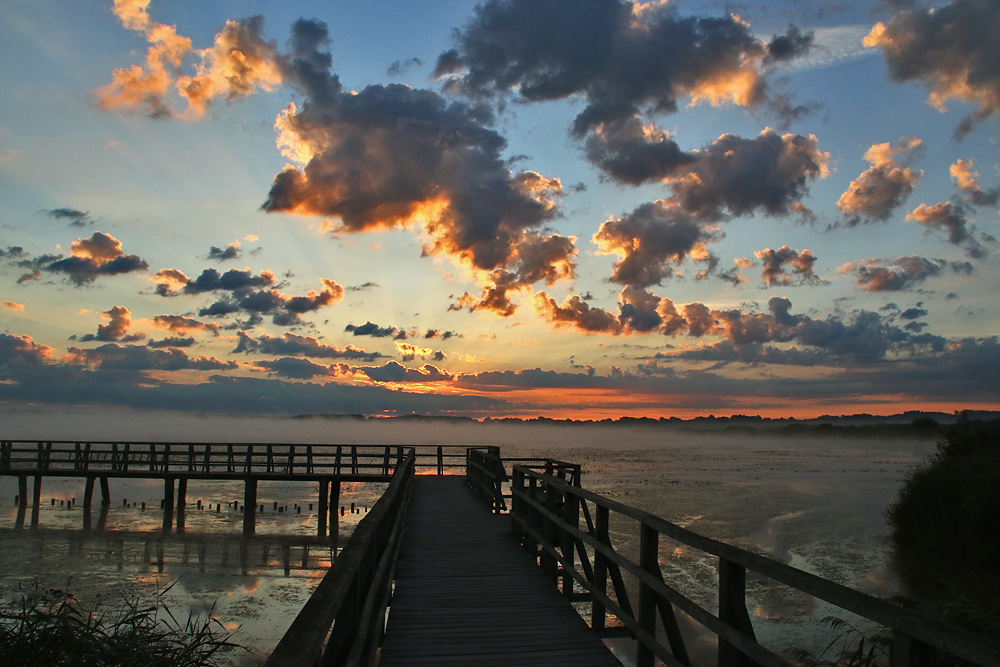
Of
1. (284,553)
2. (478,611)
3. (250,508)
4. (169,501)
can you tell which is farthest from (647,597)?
(169,501)

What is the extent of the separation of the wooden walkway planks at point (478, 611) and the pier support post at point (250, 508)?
1301 centimetres

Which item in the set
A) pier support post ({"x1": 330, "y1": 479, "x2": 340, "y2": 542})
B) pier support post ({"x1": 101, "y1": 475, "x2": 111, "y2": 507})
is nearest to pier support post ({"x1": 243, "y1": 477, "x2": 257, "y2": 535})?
pier support post ({"x1": 330, "y1": 479, "x2": 340, "y2": 542})

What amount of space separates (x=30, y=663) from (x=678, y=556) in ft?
47.9

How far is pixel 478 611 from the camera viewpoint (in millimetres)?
6449

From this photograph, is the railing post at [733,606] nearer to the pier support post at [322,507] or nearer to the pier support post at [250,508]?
the pier support post at [250,508]

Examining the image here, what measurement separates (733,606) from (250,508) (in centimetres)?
2316

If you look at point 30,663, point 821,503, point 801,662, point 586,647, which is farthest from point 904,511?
point 30,663

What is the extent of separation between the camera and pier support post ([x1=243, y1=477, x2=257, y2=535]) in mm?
21406

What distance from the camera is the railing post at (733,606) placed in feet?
11.4

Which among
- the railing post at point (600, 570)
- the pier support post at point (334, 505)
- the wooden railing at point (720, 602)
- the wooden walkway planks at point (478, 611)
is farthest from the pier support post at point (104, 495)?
the railing post at point (600, 570)

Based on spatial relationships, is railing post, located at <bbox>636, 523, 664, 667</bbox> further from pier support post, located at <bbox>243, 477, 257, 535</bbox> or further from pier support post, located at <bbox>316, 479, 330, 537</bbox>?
pier support post, located at <bbox>316, 479, 330, 537</bbox>

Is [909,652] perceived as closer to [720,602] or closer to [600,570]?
[720,602]

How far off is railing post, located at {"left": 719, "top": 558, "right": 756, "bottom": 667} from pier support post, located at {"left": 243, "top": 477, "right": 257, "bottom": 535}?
2007 cm

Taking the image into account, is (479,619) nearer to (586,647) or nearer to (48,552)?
(586,647)
